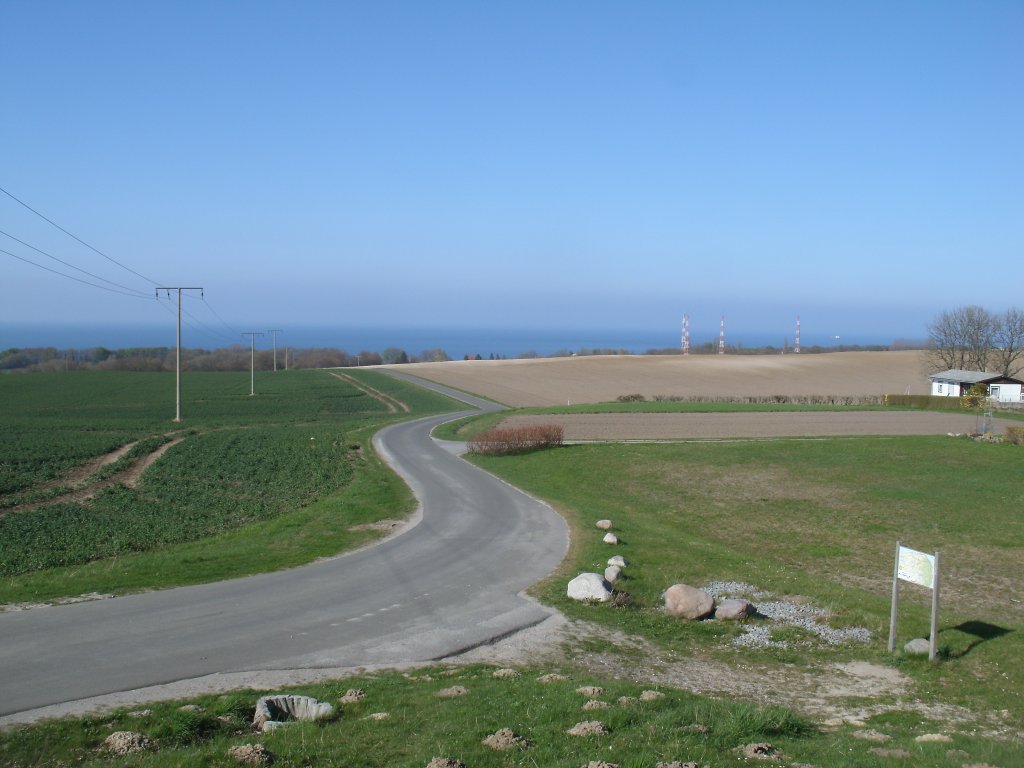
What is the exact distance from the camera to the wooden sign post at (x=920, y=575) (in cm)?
1269

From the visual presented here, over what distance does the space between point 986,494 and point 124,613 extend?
94.1 ft

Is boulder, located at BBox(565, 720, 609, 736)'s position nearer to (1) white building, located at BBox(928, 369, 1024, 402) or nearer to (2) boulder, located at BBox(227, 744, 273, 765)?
(2) boulder, located at BBox(227, 744, 273, 765)

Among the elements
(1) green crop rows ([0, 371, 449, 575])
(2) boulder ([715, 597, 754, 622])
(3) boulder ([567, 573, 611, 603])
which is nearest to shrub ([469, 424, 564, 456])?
(1) green crop rows ([0, 371, 449, 575])

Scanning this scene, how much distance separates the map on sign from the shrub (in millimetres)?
28870

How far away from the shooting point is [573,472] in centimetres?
3631

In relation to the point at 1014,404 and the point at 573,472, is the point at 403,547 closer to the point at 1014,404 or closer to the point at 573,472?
the point at 573,472

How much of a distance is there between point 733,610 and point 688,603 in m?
0.79

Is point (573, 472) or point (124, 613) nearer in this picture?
point (124, 613)

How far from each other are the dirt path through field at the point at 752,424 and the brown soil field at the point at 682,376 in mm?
19912

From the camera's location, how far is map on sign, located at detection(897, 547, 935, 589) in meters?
12.9

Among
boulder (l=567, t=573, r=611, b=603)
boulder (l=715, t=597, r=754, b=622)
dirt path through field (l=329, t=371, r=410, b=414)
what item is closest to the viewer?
boulder (l=715, t=597, r=754, b=622)

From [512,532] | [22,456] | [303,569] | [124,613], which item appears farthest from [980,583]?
[22,456]

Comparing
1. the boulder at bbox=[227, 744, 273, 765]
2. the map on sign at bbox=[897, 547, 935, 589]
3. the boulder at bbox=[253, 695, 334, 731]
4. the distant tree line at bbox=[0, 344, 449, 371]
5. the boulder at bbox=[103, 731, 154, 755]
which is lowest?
the boulder at bbox=[253, 695, 334, 731]

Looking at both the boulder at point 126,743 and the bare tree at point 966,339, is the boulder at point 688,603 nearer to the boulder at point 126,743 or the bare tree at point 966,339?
the boulder at point 126,743
